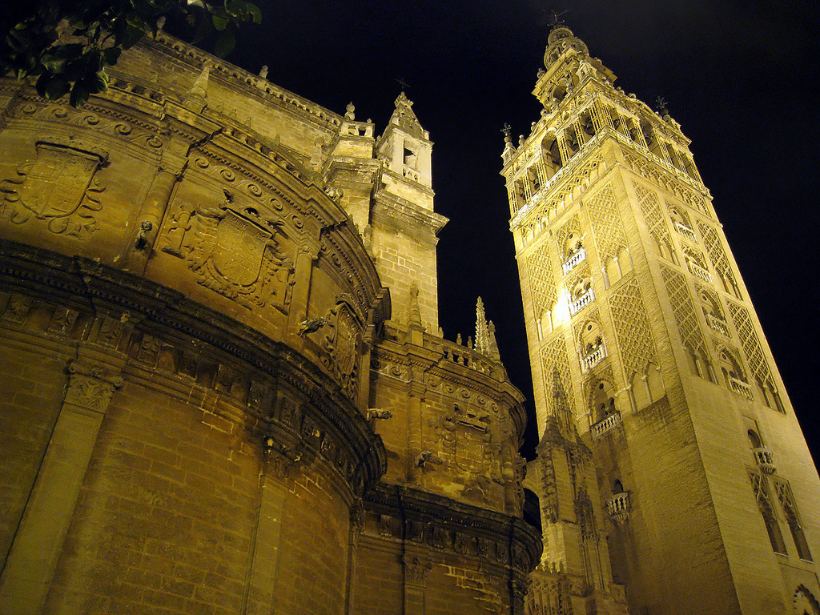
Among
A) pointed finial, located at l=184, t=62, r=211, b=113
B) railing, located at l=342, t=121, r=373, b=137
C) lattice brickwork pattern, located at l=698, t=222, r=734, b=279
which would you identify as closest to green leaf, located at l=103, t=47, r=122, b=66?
pointed finial, located at l=184, t=62, r=211, b=113

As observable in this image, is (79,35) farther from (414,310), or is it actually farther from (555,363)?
(555,363)

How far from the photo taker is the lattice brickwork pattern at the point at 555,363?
36469 mm

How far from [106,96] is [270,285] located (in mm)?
4313

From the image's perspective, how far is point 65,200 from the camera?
34.3 feet

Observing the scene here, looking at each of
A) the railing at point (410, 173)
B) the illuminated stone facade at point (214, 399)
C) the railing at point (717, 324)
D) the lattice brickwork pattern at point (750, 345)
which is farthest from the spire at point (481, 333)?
the lattice brickwork pattern at point (750, 345)

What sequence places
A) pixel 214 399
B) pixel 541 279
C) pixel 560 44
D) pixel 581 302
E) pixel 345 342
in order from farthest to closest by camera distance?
pixel 560 44, pixel 541 279, pixel 581 302, pixel 345 342, pixel 214 399

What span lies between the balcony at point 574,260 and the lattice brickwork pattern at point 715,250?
6656 millimetres

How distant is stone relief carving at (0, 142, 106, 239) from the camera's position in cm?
1007

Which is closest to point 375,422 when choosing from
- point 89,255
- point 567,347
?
point 89,255

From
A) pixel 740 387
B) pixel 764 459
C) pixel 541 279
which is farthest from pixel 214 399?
pixel 541 279

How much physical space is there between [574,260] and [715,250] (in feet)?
25.2

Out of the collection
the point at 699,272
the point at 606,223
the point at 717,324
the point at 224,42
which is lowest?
the point at 224,42

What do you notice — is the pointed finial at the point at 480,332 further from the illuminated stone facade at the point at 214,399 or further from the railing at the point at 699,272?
the railing at the point at 699,272

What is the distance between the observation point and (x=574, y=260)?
3966 cm
